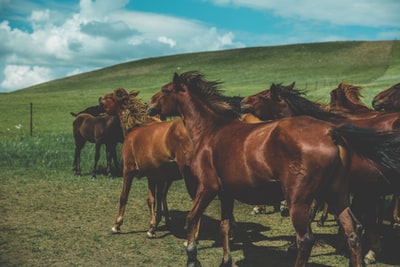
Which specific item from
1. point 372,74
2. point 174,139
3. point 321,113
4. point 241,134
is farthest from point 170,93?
point 372,74

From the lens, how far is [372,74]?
55.6 m

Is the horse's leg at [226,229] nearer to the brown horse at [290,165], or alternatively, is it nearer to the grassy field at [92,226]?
the brown horse at [290,165]

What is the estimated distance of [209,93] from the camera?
7.18 metres

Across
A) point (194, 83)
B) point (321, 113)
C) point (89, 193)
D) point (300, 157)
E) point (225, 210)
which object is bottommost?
point (89, 193)

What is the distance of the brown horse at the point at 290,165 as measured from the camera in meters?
5.20

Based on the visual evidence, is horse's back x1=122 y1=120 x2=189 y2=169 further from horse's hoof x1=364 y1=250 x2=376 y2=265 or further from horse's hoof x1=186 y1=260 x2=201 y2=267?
horse's hoof x1=364 y1=250 x2=376 y2=265

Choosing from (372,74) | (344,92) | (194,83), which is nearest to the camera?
(194,83)

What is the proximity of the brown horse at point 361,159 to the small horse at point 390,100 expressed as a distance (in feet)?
2.54

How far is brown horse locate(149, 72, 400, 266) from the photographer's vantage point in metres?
5.20

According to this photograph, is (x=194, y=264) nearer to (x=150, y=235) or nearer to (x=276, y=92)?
(x=150, y=235)

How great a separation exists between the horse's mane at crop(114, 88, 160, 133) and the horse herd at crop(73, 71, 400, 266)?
21 mm

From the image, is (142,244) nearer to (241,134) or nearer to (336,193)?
(241,134)

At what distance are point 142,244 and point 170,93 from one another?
2.63m

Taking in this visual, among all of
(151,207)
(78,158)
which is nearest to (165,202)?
(151,207)
